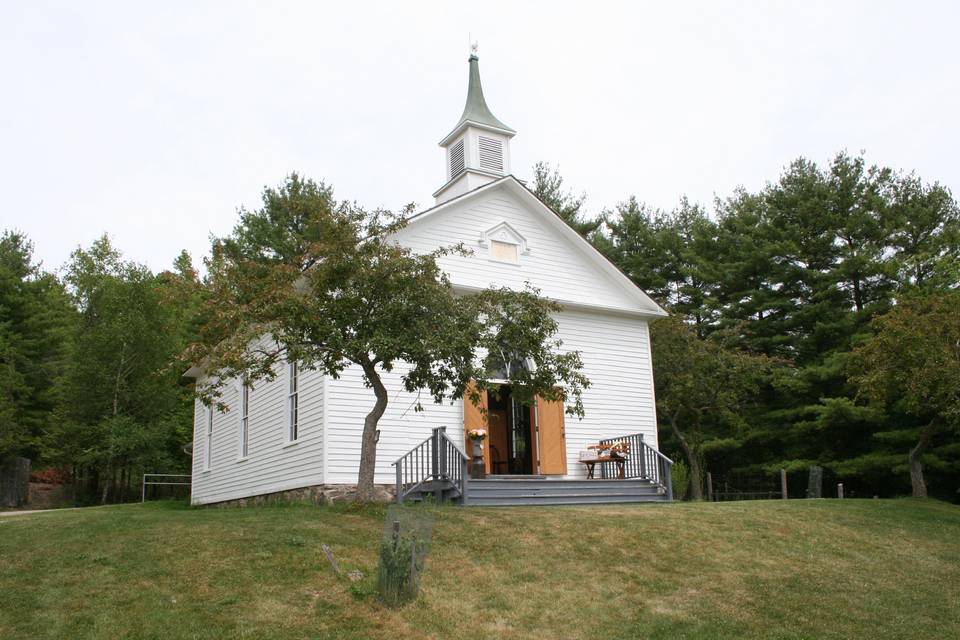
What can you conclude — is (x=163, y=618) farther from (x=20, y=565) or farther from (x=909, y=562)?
(x=909, y=562)

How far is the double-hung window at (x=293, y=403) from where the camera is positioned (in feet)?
56.3

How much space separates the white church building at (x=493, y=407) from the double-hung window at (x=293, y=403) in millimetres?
28

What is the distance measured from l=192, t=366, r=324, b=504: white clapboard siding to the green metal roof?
7.55 m

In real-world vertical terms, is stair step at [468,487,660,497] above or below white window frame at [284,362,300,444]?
below

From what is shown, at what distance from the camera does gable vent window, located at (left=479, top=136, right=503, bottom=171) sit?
2042 centimetres

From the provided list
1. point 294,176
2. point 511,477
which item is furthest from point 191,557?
point 294,176

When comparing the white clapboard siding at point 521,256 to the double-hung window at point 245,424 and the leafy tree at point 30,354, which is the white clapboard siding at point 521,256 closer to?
the double-hung window at point 245,424

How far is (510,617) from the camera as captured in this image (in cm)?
880

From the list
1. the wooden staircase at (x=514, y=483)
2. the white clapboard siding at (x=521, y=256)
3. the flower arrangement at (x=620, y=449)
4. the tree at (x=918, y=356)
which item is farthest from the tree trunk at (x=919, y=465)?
the white clapboard siding at (x=521, y=256)

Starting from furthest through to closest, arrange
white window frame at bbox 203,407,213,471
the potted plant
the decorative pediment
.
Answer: white window frame at bbox 203,407,213,471 → the decorative pediment → the potted plant

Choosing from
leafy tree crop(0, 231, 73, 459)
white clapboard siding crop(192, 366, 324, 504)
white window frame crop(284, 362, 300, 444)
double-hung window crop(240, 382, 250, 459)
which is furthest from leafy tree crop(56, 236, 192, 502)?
white window frame crop(284, 362, 300, 444)

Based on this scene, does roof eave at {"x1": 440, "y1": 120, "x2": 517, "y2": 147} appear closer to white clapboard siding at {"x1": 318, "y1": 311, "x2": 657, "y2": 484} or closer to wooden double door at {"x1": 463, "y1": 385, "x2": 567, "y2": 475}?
white clapboard siding at {"x1": 318, "y1": 311, "x2": 657, "y2": 484}

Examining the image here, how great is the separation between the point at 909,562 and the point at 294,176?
1197 inches

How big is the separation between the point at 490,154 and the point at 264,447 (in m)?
8.49
